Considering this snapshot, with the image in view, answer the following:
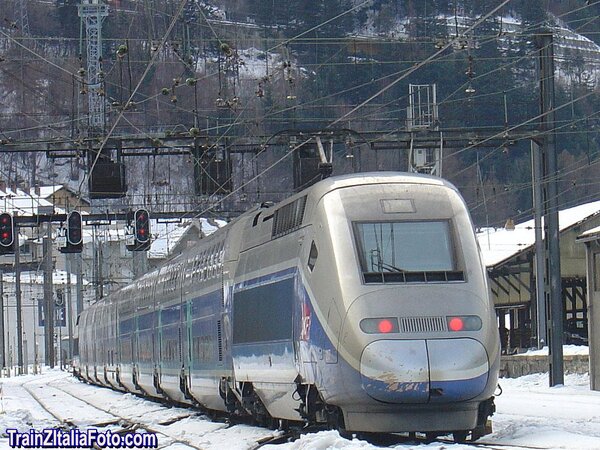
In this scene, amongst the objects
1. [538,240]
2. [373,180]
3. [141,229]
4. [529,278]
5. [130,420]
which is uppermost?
[141,229]

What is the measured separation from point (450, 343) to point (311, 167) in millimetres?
19354

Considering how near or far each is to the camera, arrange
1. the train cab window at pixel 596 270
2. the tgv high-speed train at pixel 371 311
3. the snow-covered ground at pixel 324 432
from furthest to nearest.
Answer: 1. the train cab window at pixel 596 270
2. the tgv high-speed train at pixel 371 311
3. the snow-covered ground at pixel 324 432

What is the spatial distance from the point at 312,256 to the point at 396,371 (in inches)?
92.0

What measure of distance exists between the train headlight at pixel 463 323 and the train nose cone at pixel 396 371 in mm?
425

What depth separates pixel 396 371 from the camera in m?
15.0

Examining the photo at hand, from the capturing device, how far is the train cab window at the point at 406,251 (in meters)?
15.8

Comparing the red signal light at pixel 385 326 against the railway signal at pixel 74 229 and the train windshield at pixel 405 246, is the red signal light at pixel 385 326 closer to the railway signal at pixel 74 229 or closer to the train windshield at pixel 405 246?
the train windshield at pixel 405 246

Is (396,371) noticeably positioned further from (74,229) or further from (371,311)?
(74,229)

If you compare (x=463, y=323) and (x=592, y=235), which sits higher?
(x=592, y=235)

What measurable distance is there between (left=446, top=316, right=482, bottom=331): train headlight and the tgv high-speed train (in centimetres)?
1

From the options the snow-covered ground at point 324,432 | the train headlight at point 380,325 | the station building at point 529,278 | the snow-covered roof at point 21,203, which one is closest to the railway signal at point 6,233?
the snow-covered ground at point 324,432

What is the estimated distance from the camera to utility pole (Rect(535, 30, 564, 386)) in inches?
1205

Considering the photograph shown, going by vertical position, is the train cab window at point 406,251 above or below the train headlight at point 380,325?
above

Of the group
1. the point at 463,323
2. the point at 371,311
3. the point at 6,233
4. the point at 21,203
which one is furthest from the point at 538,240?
the point at 21,203
